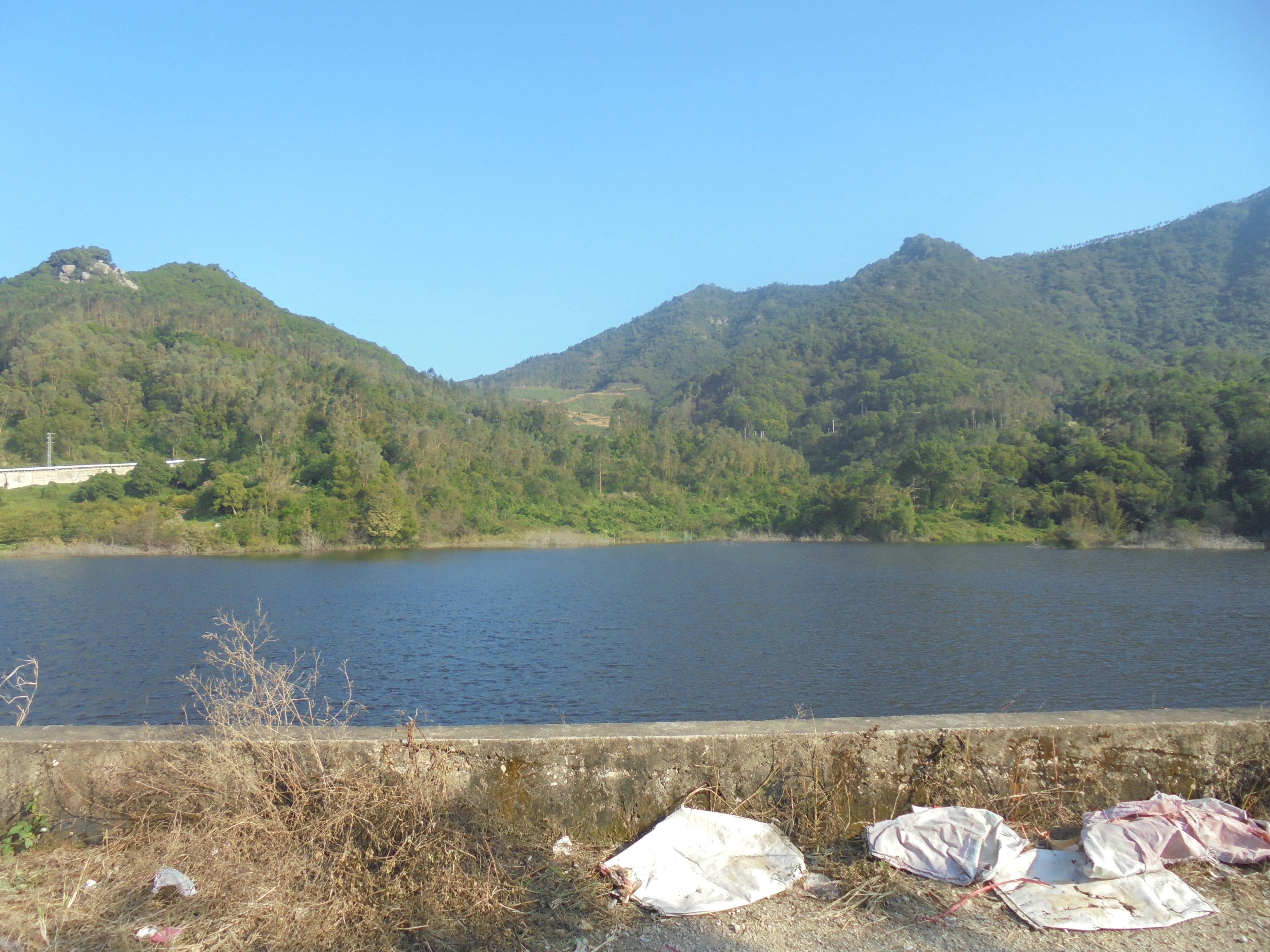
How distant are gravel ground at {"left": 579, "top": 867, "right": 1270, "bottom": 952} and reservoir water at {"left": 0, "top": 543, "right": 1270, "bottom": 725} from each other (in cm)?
445

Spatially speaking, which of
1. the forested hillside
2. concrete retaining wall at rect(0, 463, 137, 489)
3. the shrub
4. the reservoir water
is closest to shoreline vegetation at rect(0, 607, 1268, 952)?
the reservoir water

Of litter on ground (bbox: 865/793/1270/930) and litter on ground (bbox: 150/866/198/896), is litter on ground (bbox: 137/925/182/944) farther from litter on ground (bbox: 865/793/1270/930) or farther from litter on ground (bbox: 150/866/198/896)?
litter on ground (bbox: 865/793/1270/930)

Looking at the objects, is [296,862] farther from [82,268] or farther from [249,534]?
[82,268]

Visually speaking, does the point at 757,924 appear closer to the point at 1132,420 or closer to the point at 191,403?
the point at 1132,420

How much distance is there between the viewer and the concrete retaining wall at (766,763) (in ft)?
14.2

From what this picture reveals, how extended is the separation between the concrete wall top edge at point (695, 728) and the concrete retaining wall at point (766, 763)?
0.02m

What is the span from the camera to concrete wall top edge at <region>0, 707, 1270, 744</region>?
4441 millimetres

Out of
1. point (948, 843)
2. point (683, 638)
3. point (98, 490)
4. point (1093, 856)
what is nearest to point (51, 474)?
point (98, 490)

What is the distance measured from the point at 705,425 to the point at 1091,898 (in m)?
132

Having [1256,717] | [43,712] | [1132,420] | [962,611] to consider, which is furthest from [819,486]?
[1256,717]

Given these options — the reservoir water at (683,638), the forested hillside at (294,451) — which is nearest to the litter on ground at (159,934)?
the reservoir water at (683,638)

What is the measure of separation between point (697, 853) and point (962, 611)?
99.3 ft

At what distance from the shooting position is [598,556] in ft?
225

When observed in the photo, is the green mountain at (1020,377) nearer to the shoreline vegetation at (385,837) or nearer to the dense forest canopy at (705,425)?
the dense forest canopy at (705,425)
